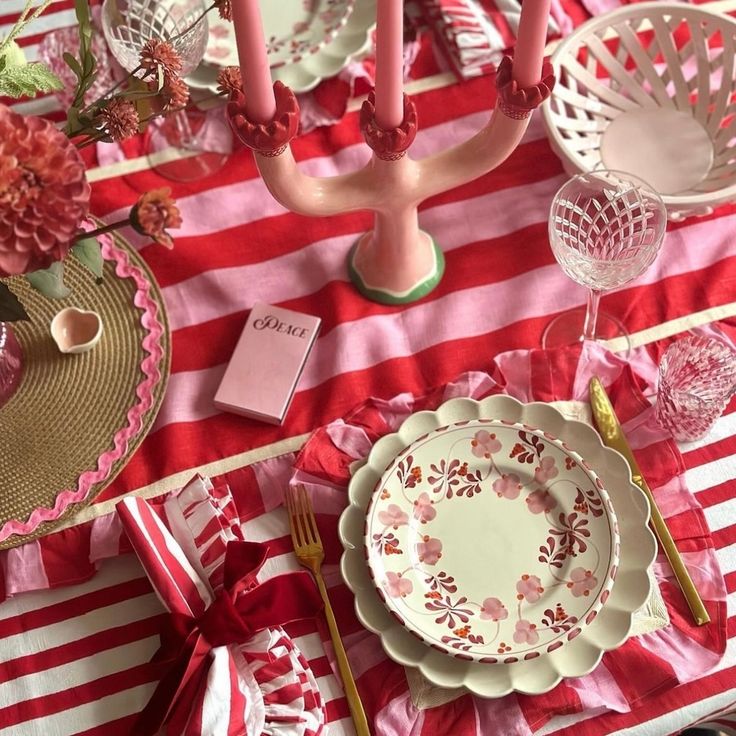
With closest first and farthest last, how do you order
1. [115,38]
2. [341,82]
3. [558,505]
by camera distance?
[558,505] → [115,38] → [341,82]

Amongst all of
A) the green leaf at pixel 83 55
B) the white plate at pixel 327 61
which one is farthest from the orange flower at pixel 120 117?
the white plate at pixel 327 61

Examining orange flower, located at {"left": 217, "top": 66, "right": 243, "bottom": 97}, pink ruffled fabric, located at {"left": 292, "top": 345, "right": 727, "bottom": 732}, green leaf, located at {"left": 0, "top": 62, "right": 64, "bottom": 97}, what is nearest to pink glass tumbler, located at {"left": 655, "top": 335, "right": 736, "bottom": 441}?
pink ruffled fabric, located at {"left": 292, "top": 345, "right": 727, "bottom": 732}

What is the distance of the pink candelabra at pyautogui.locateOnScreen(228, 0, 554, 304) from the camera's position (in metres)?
0.73

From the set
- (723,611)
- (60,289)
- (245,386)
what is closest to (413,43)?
(245,386)

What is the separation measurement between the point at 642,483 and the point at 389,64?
43cm

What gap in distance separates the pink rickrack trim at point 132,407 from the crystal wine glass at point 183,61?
5.5 inches

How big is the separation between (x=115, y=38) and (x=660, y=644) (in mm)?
803

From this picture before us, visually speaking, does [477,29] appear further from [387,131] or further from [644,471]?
[644,471]

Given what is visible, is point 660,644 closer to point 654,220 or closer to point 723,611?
point 723,611

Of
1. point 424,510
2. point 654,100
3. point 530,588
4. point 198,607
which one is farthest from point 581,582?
point 654,100

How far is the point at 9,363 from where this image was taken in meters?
0.90

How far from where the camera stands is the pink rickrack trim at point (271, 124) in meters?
0.75

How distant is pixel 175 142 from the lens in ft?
3.54

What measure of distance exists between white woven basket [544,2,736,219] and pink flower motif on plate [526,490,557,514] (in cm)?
35
